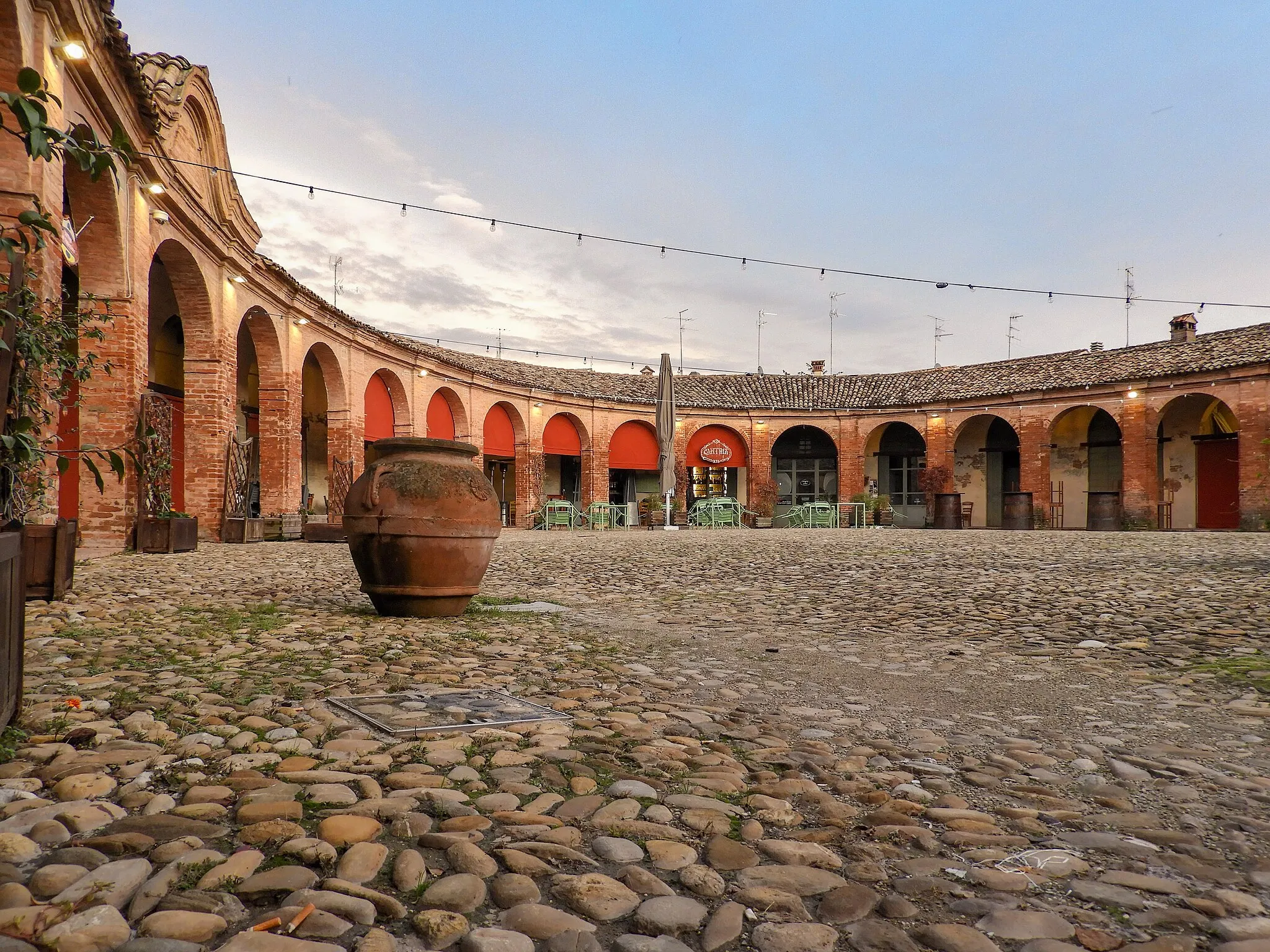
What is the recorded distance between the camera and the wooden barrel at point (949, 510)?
76.2 feet

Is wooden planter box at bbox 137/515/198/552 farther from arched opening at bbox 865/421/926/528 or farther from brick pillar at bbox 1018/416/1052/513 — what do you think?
arched opening at bbox 865/421/926/528

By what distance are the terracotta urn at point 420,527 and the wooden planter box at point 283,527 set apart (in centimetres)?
909

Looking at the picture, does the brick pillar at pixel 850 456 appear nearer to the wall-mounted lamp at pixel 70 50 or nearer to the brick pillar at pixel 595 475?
the brick pillar at pixel 595 475

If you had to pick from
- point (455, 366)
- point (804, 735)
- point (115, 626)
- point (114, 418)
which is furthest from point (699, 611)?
point (455, 366)

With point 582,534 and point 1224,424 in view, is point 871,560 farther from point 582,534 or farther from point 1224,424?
point 1224,424

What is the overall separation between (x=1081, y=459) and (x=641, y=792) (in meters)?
25.1

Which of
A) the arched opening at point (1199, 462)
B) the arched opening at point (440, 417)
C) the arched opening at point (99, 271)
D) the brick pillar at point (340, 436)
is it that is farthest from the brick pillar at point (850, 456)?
the arched opening at point (99, 271)

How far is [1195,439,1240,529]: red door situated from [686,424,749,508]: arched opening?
12875mm

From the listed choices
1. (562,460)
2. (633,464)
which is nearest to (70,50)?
(633,464)

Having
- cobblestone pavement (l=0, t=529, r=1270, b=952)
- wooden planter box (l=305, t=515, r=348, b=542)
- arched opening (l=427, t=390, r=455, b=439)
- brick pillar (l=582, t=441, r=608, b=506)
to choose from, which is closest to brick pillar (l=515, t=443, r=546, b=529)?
brick pillar (l=582, t=441, r=608, b=506)

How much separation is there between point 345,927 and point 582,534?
15.7 metres

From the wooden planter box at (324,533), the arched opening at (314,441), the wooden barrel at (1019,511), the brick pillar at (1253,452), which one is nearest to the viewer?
the wooden planter box at (324,533)

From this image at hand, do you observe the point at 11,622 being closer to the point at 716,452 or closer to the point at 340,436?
the point at 340,436

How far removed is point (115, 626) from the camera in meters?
4.29
